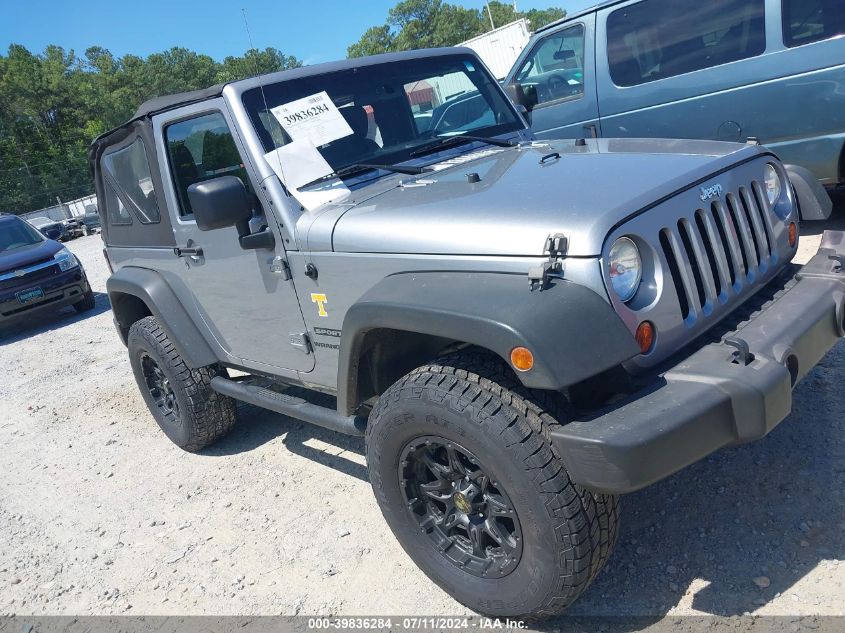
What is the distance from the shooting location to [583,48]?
6438 millimetres

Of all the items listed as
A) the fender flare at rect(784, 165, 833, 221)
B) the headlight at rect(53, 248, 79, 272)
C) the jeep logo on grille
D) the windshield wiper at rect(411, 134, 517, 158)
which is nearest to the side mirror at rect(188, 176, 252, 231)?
the windshield wiper at rect(411, 134, 517, 158)

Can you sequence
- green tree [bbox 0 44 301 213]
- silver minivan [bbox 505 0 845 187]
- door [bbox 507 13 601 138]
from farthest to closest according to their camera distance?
1. green tree [bbox 0 44 301 213]
2. door [bbox 507 13 601 138]
3. silver minivan [bbox 505 0 845 187]

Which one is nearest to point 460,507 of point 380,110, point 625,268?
point 625,268

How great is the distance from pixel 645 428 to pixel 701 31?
4.86 m

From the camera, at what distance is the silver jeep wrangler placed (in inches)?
82.7

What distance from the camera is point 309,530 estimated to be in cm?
344

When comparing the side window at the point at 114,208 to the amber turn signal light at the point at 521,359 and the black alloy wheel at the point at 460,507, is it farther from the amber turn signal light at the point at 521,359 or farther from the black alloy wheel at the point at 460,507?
the amber turn signal light at the point at 521,359

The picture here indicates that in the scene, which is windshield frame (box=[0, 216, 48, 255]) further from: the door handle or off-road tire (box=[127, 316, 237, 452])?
the door handle

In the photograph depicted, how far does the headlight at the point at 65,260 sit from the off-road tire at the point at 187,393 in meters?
6.34

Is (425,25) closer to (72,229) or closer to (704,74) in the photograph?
(72,229)

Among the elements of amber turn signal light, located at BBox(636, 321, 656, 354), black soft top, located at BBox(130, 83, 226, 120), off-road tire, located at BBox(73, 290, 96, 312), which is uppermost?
black soft top, located at BBox(130, 83, 226, 120)

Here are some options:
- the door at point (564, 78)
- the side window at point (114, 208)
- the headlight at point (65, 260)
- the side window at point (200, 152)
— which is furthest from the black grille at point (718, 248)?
the headlight at point (65, 260)

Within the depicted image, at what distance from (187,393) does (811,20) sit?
16.9ft

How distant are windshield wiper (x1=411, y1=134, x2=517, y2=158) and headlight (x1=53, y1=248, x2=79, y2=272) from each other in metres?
8.23
